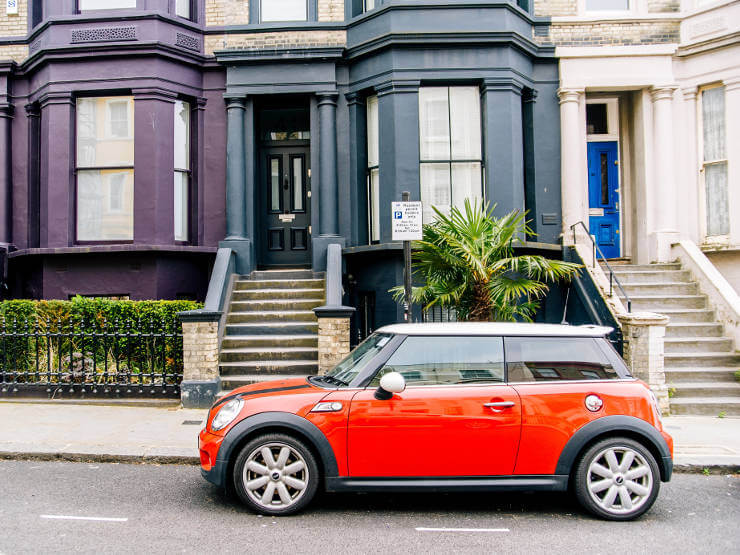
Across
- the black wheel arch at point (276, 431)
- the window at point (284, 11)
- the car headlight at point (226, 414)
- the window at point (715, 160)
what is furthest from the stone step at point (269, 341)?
the window at point (715, 160)

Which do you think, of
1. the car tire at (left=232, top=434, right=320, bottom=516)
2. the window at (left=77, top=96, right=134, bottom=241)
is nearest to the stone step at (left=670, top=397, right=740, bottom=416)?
the car tire at (left=232, top=434, right=320, bottom=516)

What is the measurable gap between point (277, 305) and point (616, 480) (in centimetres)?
667

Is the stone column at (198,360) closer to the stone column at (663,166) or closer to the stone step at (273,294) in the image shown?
the stone step at (273,294)

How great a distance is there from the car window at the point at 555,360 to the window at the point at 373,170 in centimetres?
658

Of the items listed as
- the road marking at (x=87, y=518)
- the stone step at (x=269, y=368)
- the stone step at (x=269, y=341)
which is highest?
the stone step at (x=269, y=341)

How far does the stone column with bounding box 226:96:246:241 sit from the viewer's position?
448 inches

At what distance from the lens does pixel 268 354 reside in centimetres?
929

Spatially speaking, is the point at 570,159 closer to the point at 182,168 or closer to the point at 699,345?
the point at 699,345

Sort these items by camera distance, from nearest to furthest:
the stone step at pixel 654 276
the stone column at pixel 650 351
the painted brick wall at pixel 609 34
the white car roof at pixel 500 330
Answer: the white car roof at pixel 500 330
the stone column at pixel 650 351
the stone step at pixel 654 276
the painted brick wall at pixel 609 34

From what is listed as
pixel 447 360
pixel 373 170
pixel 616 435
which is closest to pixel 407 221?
pixel 447 360

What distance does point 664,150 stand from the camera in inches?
453

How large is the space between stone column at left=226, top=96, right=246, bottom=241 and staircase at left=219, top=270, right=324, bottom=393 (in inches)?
39.4

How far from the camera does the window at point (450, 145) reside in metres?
10.9

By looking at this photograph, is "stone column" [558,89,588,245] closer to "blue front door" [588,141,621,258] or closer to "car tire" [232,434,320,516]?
"blue front door" [588,141,621,258]
